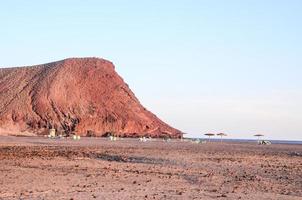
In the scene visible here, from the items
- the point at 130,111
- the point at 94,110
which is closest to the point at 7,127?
the point at 94,110

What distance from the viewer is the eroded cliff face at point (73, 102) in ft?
372

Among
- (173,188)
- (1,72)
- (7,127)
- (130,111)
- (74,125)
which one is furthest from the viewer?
(1,72)

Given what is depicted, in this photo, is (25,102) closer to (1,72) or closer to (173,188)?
(1,72)

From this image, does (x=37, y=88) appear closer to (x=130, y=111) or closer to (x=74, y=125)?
(x=74, y=125)

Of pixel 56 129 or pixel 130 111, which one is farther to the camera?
pixel 130 111

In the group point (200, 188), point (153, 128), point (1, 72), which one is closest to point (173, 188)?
point (200, 188)

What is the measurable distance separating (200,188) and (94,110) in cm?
10350

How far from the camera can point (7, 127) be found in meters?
107

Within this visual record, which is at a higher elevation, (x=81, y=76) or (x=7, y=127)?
(x=81, y=76)

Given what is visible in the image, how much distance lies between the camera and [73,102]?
391ft

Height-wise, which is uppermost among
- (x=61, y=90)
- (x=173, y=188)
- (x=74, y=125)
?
(x=61, y=90)

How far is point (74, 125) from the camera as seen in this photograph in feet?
376

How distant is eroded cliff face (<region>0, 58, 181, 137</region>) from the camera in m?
113

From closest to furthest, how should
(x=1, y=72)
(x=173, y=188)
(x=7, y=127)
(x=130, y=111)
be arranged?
(x=173, y=188) < (x=7, y=127) < (x=130, y=111) < (x=1, y=72)
